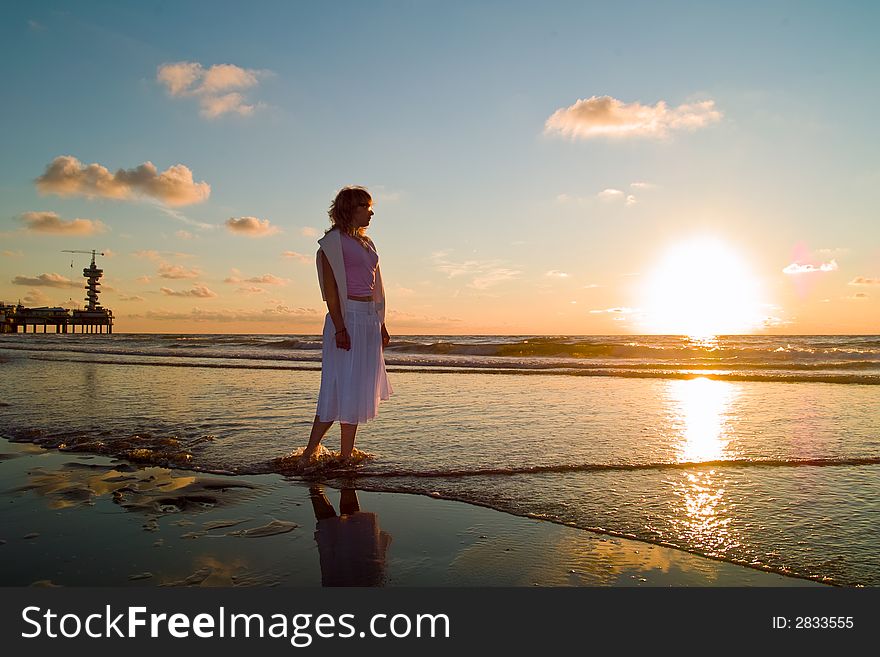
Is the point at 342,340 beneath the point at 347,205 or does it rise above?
beneath

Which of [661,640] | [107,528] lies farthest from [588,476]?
[107,528]

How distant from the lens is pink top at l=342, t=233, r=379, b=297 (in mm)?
4617

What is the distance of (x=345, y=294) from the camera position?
15.1 feet

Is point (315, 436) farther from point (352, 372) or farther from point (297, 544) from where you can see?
point (297, 544)

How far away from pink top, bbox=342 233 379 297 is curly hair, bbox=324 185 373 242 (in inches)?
3.1

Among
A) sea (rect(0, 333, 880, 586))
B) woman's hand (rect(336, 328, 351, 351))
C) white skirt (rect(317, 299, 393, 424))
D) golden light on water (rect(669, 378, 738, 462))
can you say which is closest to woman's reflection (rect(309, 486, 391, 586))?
sea (rect(0, 333, 880, 586))

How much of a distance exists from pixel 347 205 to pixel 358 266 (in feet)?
1.61

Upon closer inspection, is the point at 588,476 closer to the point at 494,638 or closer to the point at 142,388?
the point at 494,638

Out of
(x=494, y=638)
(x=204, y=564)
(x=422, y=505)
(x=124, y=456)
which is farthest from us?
(x=124, y=456)

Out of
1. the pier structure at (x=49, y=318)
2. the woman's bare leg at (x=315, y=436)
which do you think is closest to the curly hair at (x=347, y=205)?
the woman's bare leg at (x=315, y=436)

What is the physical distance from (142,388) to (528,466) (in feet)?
28.1

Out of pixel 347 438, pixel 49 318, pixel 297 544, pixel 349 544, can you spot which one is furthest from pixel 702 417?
pixel 49 318

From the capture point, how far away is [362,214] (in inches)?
183

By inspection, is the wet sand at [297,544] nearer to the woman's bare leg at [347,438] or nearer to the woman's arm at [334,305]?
the woman's bare leg at [347,438]
